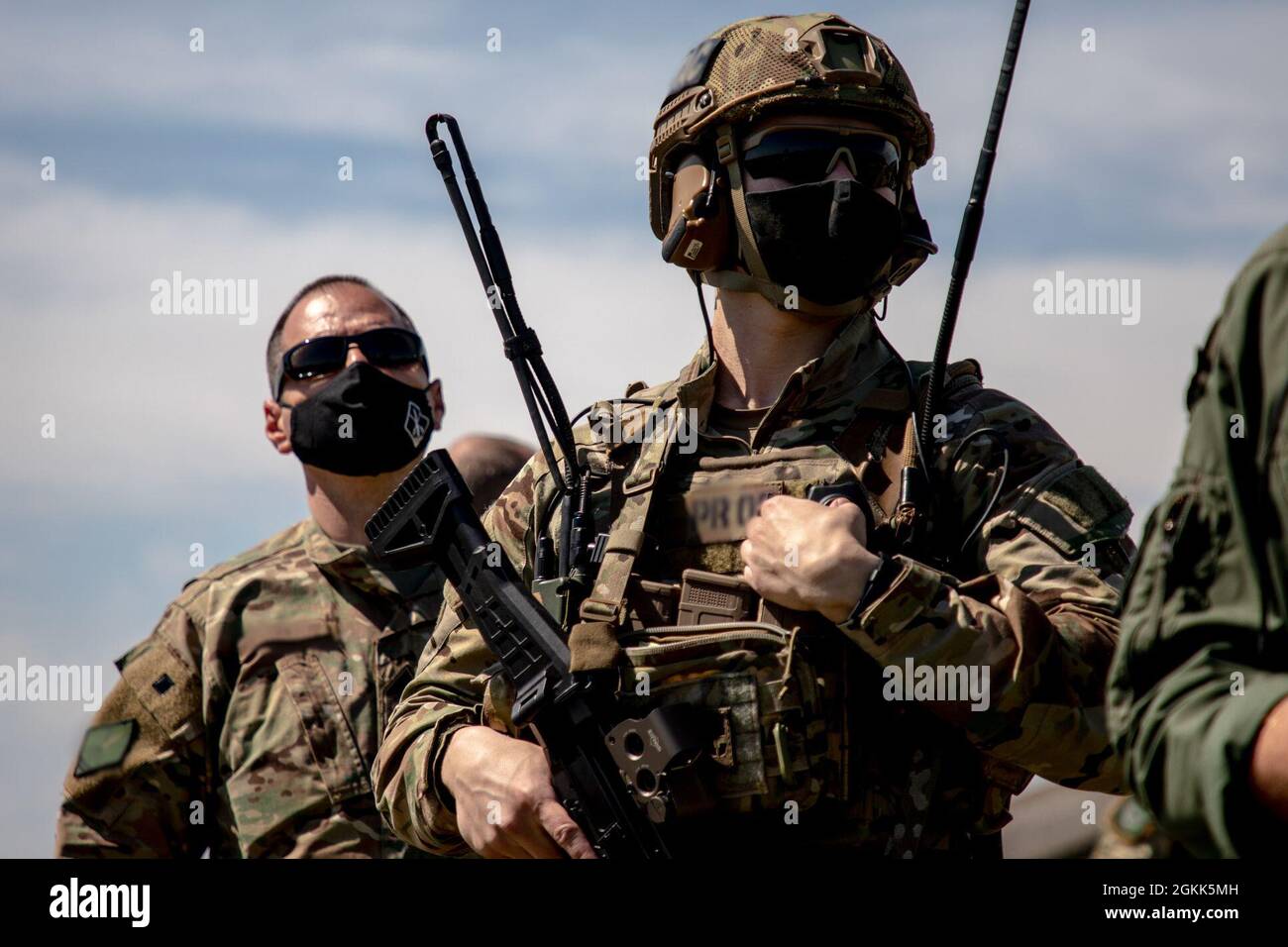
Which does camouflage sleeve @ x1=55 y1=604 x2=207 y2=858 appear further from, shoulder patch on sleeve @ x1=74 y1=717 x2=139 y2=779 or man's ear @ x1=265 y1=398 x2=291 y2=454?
man's ear @ x1=265 y1=398 x2=291 y2=454

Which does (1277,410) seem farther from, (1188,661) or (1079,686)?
(1079,686)

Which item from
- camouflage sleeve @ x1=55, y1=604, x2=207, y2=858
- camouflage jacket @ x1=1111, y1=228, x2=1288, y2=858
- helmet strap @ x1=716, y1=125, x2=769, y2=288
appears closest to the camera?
camouflage jacket @ x1=1111, y1=228, x2=1288, y2=858

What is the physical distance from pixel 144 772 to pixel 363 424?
1.53 meters

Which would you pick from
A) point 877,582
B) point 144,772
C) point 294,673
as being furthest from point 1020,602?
point 144,772

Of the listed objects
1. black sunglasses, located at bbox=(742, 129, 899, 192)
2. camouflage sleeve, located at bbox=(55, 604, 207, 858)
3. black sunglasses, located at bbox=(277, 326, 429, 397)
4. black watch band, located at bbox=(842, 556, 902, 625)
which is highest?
black sunglasses, located at bbox=(742, 129, 899, 192)

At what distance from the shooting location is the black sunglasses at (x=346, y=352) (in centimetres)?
730

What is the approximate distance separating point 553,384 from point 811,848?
4.76ft

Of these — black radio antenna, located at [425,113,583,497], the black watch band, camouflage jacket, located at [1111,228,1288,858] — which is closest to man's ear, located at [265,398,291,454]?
black radio antenna, located at [425,113,583,497]

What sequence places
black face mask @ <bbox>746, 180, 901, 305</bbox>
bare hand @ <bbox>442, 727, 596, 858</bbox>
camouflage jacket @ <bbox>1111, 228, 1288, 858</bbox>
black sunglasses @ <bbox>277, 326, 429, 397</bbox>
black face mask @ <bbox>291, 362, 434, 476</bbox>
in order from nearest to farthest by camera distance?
camouflage jacket @ <bbox>1111, 228, 1288, 858</bbox>
bare hand @ <bbox>442, 727, 596, 858</bbox>
black face mask @ <bbox>746, 180, 901, 305</bbox>
black face mask @ <bbox>291, 362, 434, 476</bbox>
black sunglasses @ <bbox>277, 326, 429, 397</bbox>

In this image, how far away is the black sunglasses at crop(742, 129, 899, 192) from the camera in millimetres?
4621

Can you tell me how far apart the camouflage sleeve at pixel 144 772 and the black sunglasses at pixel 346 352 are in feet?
3.93

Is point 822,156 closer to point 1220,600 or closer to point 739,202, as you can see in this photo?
point 739,202

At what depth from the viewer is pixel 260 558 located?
7.30m

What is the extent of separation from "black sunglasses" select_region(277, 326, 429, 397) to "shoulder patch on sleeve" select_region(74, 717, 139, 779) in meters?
1.52
